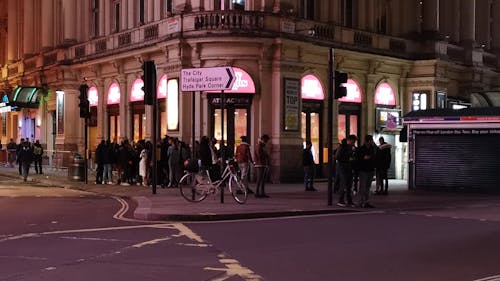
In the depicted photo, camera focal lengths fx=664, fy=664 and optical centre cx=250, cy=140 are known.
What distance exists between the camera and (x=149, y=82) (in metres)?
20.0

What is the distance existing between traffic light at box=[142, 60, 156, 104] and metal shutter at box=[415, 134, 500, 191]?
997cm

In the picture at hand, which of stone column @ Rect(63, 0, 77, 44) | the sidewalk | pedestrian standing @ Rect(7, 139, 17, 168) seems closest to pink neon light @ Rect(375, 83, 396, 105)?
the sidewalk

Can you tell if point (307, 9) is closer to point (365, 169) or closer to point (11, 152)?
point (365, 169)

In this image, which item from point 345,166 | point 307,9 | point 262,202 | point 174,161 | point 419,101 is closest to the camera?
point 345,166

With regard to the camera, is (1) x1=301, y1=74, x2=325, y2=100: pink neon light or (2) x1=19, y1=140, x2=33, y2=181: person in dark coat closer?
(1) x1=301, y1=74, x2=325, y2=100: pink neon light

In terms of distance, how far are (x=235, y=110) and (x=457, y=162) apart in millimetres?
8692

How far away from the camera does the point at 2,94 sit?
4716cm

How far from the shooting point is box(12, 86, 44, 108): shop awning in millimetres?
39688

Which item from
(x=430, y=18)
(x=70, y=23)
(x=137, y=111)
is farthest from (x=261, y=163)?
(x=70, y=23)

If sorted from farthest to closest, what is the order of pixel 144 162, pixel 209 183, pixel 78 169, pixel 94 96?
1. pixel 94 96
2. pixel 78 169
3. pixel 144 162
4. pixel 209 183

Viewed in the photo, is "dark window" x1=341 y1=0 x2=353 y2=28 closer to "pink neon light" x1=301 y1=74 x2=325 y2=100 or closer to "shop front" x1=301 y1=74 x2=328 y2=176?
"pink neon light" x1=301 y1=74 x2=325 y2=100

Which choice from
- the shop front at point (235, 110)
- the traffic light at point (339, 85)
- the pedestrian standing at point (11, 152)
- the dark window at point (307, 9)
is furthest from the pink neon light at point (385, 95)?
the pedestrian standing at point (11, 152)

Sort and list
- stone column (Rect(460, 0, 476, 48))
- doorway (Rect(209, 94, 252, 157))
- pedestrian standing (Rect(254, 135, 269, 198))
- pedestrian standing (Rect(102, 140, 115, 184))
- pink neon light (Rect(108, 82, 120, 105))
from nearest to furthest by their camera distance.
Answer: pedestrian standing (Rect(254, 135, 269, 198)) < pedestrian standing (Rect(102, 140, 115, 184)) < doorway (Rect(209, 94, 252, 157)) < pink neon light (Rect(108, 82, 120, 105)) < stone column (Rect(460, 0, 476, 48))

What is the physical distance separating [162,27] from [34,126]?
1863cm
